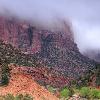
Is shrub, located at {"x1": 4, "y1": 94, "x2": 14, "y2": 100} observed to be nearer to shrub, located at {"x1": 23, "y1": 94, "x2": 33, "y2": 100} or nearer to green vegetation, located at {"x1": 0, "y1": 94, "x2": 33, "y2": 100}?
green vegetation, located at {"x1": 0, "y1": 94, "x2": 33, "y2": 100}

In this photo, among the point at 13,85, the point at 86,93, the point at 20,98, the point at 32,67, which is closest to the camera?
the point at 20,98

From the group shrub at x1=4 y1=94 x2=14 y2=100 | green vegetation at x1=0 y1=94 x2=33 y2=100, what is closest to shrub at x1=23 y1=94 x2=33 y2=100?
green vegetation at x1=0 y1=94 x2=33 y2=100

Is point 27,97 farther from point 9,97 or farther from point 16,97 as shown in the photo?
point 9,97

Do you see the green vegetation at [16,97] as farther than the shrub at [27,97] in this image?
No

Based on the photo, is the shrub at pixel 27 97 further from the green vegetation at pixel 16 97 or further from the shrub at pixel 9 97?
the shrub at pixel 9 97

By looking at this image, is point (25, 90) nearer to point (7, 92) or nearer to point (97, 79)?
point (7, 92)

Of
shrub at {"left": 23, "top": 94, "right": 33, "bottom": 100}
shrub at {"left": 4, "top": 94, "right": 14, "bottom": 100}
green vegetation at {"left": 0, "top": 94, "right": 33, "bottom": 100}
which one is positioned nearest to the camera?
shrub at {"left": 4, "top": 94, "right": 14, "bottom": 100}

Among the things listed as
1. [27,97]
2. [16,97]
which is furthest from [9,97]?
[27,97]

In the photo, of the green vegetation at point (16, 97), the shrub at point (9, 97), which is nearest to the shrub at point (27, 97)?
the green vegetation at point (16, 97)

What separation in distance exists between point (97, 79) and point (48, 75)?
3027 cm

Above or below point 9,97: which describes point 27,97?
below

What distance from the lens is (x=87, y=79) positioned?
180 meters

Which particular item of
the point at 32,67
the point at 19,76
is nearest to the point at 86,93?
the point at 19,76

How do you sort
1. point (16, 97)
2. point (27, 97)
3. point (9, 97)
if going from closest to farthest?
1. point (9, 97)
2. point (16, 97)
3. point (27, 97)
